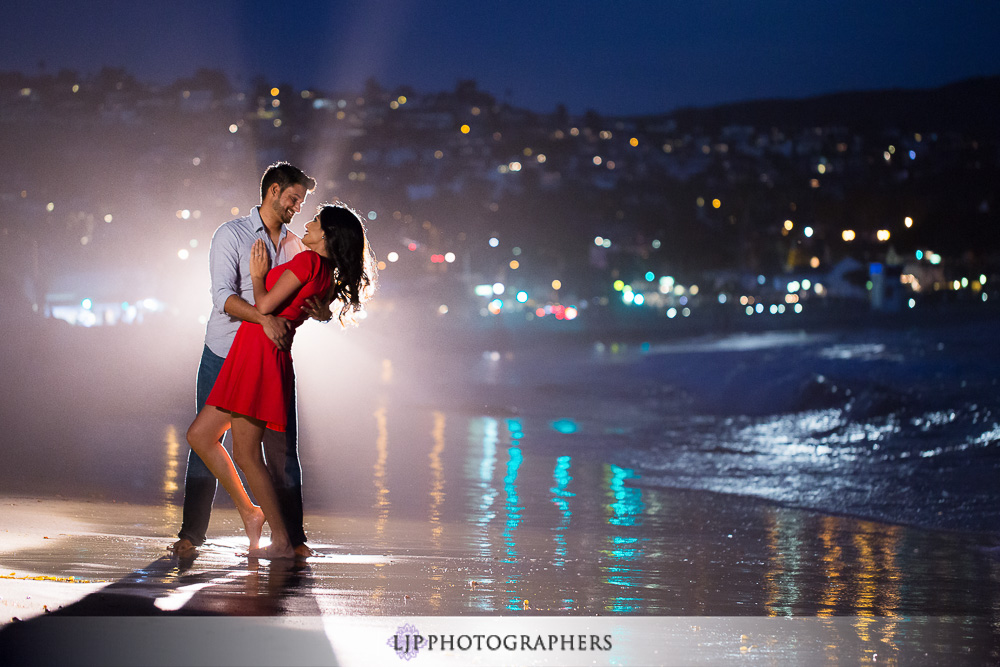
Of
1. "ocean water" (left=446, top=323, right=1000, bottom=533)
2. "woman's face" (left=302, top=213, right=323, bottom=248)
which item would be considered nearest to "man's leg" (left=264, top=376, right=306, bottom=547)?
"woman's face" (left=302, top=213, right=323, bottom=248)

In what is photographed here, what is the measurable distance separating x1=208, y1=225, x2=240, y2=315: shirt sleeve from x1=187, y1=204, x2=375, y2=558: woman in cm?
20

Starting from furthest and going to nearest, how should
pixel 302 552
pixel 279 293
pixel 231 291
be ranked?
pixel 302 552 → pixel 231 291 → pixel 279 293

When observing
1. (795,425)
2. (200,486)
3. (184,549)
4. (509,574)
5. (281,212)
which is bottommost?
(509,574)

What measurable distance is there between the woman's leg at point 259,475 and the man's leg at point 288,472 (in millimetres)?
42

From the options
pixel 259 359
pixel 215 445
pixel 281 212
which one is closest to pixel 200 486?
pixel 215 445

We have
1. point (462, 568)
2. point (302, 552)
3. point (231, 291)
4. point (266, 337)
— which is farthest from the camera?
point (462, 568)

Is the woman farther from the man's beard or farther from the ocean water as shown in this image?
the ocean water

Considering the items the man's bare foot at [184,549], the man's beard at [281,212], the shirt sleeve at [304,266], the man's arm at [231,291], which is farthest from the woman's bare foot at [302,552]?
the man's beard at [281,212]

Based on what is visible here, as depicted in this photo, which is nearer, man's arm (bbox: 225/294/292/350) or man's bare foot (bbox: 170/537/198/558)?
man's arm (bbox: 225/294/292/350)

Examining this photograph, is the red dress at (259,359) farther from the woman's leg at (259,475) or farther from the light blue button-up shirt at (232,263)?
the light blue button-up shirt at (232,263)

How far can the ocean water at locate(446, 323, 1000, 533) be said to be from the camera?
9.22m

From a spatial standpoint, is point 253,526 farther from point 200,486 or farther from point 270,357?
point 270,357

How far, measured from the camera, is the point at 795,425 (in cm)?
1541

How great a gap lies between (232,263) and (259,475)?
948mm
